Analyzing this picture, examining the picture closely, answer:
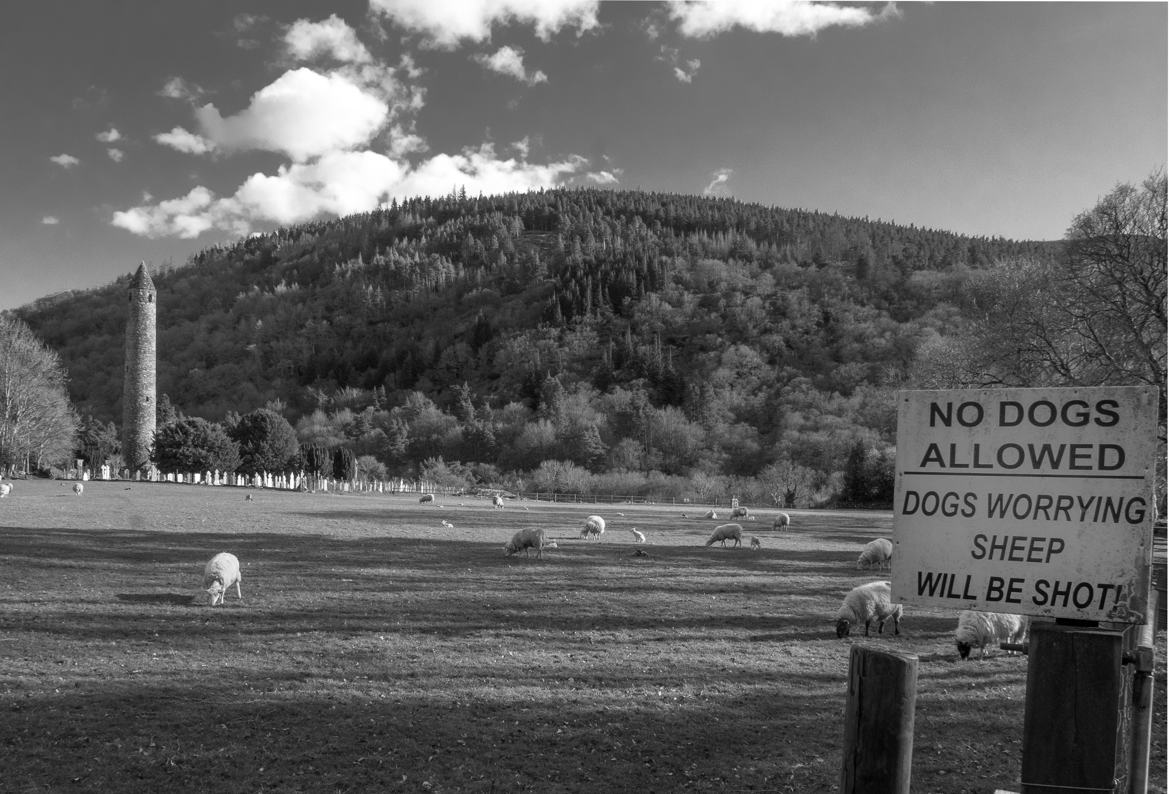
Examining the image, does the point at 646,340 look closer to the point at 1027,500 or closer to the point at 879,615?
the point at 879,615

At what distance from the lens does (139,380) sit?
88312 mm

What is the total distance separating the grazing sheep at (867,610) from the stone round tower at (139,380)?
284 feet

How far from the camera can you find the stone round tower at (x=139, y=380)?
86.1 metres

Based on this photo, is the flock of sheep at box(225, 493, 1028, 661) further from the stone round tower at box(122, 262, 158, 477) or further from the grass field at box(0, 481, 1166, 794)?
the stone round tower at box(122, 262, 158, 477)

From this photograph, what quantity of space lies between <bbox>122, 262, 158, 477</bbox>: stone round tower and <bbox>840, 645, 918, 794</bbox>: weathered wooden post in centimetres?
9327

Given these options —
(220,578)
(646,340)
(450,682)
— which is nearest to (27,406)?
(220,578)

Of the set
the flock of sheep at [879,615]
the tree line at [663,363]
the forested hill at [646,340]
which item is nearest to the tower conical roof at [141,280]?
the tree line at [663,363]

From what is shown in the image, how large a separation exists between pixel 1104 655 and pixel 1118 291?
2734cm

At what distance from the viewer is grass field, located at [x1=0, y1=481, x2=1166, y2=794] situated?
7.08 meters

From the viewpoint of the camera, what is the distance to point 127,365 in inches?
3533

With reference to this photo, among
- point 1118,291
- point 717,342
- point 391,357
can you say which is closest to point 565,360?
point 717,342

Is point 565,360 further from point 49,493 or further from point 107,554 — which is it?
point 107,554

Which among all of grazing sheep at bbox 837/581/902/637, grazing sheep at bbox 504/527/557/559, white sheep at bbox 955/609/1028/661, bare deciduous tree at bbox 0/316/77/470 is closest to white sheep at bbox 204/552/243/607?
grazing sheep at bbox 504/527/557/559

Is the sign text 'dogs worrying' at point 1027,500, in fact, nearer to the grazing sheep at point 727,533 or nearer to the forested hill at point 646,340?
the grazing sheep at point 727,533
